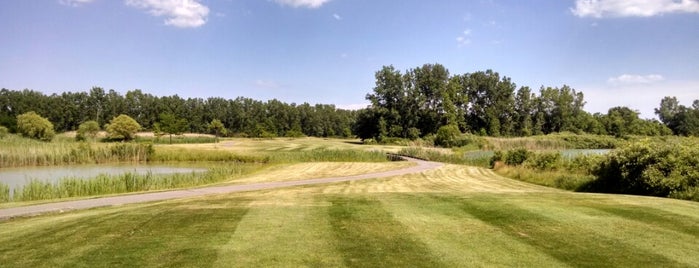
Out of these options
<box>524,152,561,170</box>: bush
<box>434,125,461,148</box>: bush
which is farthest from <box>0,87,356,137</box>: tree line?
<box>524,152,561,170</box>: bush

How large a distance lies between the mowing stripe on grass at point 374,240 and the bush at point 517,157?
2120cm

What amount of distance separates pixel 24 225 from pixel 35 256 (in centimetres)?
344

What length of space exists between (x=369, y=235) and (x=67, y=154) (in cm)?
3689

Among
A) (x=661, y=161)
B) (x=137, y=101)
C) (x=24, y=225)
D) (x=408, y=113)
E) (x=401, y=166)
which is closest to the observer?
(x=24, y=225)

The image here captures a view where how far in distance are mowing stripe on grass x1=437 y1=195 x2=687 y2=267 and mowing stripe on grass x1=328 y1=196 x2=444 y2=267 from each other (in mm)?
1835

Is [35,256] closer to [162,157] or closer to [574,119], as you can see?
[162,157]

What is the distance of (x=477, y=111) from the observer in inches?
3792

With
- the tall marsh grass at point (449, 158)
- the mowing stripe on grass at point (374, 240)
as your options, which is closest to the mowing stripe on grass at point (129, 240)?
the mowing stripe on grass at point (374, 240)

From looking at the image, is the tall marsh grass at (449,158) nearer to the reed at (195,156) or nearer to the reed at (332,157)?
the reed at (332,157)

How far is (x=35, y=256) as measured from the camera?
267 inches

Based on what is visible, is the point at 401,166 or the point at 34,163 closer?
the point at 401,166

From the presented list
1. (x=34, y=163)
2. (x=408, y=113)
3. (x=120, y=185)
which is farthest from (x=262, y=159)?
(x=408, y=113)

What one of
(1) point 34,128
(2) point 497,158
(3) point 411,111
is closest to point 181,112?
(1) point 34,128

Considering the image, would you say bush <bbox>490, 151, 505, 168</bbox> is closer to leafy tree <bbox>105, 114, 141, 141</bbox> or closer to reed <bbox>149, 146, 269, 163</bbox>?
reed <bbox>149, 146, 269, 163</bbox>
